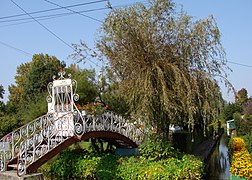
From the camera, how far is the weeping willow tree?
10000mm

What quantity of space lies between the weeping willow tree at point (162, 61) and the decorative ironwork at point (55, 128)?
1870 millimetres

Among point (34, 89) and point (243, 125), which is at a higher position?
point (34, 89)

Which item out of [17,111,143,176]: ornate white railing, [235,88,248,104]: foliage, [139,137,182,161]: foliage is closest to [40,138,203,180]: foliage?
[139,137,182,161]: foliage

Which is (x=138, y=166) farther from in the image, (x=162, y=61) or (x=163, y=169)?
(x=162, y=61)

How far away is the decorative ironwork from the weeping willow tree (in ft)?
6.14

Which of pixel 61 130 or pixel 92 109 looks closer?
pixel 61 130

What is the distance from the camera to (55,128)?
34.9ft

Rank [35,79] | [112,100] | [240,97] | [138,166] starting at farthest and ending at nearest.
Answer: [35,79] < [112,100] < [240,97] < [138,166]

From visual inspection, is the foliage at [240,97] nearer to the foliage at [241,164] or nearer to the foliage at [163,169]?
the foliage at [241,164]

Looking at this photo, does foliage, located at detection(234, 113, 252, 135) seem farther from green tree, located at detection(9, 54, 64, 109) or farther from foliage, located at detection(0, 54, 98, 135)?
green tree, located at detection(9, 54, 64, 109)

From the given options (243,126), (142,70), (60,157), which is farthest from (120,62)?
(243,126)

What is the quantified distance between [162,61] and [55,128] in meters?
4.42

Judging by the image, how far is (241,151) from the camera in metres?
9.77

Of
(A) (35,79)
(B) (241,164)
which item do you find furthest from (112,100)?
(A) (35,79)
